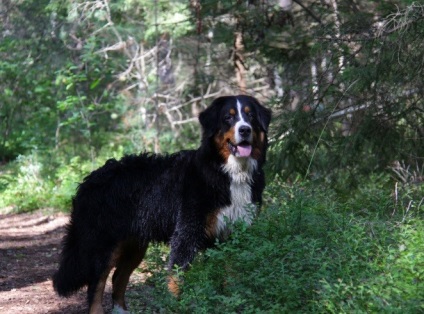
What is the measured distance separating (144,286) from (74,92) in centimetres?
1325

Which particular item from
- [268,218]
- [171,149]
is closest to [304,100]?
[268,218]

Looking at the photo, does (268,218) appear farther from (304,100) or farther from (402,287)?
(304,100)

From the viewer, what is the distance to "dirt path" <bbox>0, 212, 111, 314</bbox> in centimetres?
809

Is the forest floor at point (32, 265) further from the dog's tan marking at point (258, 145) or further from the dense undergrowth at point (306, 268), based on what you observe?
the dog's tan marking at point (258, 145)

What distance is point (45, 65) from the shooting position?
20.4 meters

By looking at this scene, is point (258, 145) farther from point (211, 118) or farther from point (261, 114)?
point (211, 118)

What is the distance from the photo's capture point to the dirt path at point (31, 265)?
8089mm

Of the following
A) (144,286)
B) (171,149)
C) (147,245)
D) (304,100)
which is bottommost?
(171,149)

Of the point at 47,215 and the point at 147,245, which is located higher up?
the point at 147,245

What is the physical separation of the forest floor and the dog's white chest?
1667mm

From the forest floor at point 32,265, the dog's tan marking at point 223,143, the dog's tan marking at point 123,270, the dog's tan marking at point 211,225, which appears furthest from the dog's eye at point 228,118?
the forest floor at point 32,265

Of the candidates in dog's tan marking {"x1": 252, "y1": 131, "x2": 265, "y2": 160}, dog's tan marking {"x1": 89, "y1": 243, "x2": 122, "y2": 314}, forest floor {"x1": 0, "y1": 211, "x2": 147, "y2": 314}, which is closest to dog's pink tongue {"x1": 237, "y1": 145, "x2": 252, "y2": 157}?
dog's tan marking {"x1": 252, "y1": 131, "x2": 265, "y2": 160}

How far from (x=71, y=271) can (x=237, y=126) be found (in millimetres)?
2157

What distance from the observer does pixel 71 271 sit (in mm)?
7562
